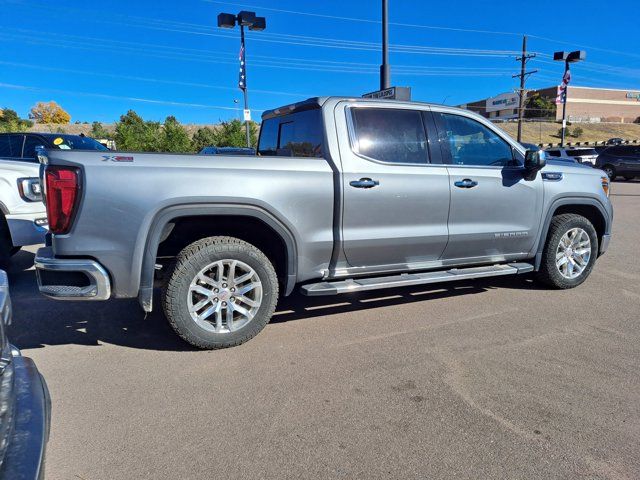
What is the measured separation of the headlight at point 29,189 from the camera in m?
5.33

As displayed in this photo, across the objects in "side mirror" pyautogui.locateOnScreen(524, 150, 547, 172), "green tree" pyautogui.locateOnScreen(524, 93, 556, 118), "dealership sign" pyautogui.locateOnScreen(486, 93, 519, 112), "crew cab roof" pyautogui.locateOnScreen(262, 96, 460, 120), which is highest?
"dealership sign" pyautogui.locateOnScreen(486, 93, 519, 112)

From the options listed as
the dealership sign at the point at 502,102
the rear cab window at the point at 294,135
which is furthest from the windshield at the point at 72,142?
the dealership sign at the point at 502,102

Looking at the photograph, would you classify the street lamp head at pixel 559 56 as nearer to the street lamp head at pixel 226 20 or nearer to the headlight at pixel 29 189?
the street lamp head at pixel 226 20

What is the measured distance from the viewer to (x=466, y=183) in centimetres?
445

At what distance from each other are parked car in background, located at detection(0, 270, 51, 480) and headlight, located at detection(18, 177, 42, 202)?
390cm

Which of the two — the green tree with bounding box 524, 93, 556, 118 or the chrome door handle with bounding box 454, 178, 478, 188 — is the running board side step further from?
the green tree with bounding box 524, 93, 556, 118

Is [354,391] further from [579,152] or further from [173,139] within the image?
[173,139]

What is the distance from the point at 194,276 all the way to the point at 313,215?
1.09m

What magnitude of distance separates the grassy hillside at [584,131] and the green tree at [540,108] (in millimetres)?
4651

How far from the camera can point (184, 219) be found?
3570mm

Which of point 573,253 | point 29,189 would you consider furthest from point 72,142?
point 573,253

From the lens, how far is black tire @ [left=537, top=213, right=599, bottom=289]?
5137 millimetres

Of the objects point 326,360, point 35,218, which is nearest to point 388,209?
point 326,360

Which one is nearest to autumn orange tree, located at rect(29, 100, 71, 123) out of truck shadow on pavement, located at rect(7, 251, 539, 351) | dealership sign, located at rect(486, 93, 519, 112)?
dealership sign, located at rect(486, 93, 519, 112)
